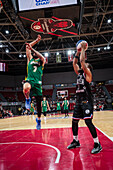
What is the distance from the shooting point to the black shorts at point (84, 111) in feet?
10.5

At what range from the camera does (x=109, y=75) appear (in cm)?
3228

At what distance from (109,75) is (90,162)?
3191cm

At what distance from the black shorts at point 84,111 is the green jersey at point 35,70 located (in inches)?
41.7

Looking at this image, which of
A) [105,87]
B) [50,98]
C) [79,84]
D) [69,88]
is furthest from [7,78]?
[79,84]

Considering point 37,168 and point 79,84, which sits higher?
point 79,84

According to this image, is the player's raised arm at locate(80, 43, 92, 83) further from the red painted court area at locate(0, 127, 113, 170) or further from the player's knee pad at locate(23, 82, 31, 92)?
the red painted court area at locate(0, 127, 113, 170)

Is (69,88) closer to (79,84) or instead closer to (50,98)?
(50,98)

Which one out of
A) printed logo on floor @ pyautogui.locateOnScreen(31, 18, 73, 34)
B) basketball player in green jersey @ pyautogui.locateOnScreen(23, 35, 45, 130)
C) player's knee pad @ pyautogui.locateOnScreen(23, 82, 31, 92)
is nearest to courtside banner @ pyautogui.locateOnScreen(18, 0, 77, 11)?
printed logo on floor @ pyautogui.locateOnScreen(31, 18, 73, 34)

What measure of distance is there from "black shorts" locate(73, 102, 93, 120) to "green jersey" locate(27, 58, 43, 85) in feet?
3.47

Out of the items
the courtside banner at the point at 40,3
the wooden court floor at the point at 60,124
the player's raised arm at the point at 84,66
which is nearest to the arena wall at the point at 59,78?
the wooden court floor at the point at 60,124

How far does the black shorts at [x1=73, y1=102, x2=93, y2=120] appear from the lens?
3205mm

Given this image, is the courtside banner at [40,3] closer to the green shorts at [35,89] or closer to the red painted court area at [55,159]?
the green shorts at [35,89]

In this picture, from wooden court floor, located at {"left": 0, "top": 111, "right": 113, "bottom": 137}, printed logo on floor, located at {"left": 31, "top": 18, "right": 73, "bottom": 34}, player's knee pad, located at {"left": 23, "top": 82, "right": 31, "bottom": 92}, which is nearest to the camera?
player's knee pad, located at {"left": 23, "top": 82, "right": 31, "bottom": 92}

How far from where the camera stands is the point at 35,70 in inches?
130
